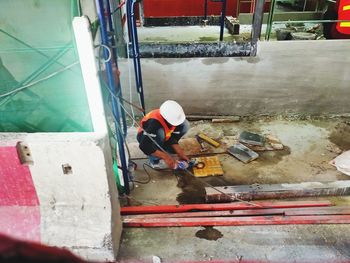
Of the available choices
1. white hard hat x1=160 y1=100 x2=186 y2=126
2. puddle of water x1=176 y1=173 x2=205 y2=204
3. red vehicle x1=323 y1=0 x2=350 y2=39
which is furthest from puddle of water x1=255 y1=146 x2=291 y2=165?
red vehicle x1=323 y1=0 x2=350 y2=39

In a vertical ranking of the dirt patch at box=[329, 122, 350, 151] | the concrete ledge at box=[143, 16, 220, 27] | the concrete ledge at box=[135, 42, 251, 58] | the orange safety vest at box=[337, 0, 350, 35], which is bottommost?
the dirt patch at box=[329, 122, 350, 151]

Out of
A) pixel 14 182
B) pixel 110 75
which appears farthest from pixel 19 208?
pixel 110 75

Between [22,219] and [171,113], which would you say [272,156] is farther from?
[22,219]

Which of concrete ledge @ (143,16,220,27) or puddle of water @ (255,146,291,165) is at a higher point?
concrete ledge @ (143,16,220,27)

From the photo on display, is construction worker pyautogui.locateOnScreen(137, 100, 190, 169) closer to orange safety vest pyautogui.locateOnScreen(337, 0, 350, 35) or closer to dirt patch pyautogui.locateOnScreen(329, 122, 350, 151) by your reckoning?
dirt patch pyautogui.locateOnScreen(329, 122, 350, 151)

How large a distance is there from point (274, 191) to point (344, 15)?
150 inches

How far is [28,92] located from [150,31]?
186 inches

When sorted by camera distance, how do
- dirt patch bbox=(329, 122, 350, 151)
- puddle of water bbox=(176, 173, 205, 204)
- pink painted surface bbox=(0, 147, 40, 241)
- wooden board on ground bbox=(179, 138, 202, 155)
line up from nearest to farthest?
pink painted surface bbox=(0, 147, 40, 241) → puddle of water bbox=(176, 173, 205, 204) → wooden board on ground bbox=(179, 138, 202, 155) → dirt patch bbox=(329, 122, 350, 151)

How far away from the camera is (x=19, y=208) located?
247 centimetres

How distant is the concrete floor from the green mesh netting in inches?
52.1

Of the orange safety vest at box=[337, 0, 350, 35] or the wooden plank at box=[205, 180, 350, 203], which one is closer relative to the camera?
the wooden plank at box=[205, 180, 350, 203]

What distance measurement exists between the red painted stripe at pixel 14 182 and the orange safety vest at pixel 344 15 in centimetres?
582

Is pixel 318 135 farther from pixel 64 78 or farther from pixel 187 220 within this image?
pixel 64 78

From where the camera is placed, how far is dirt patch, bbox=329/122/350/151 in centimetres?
504
